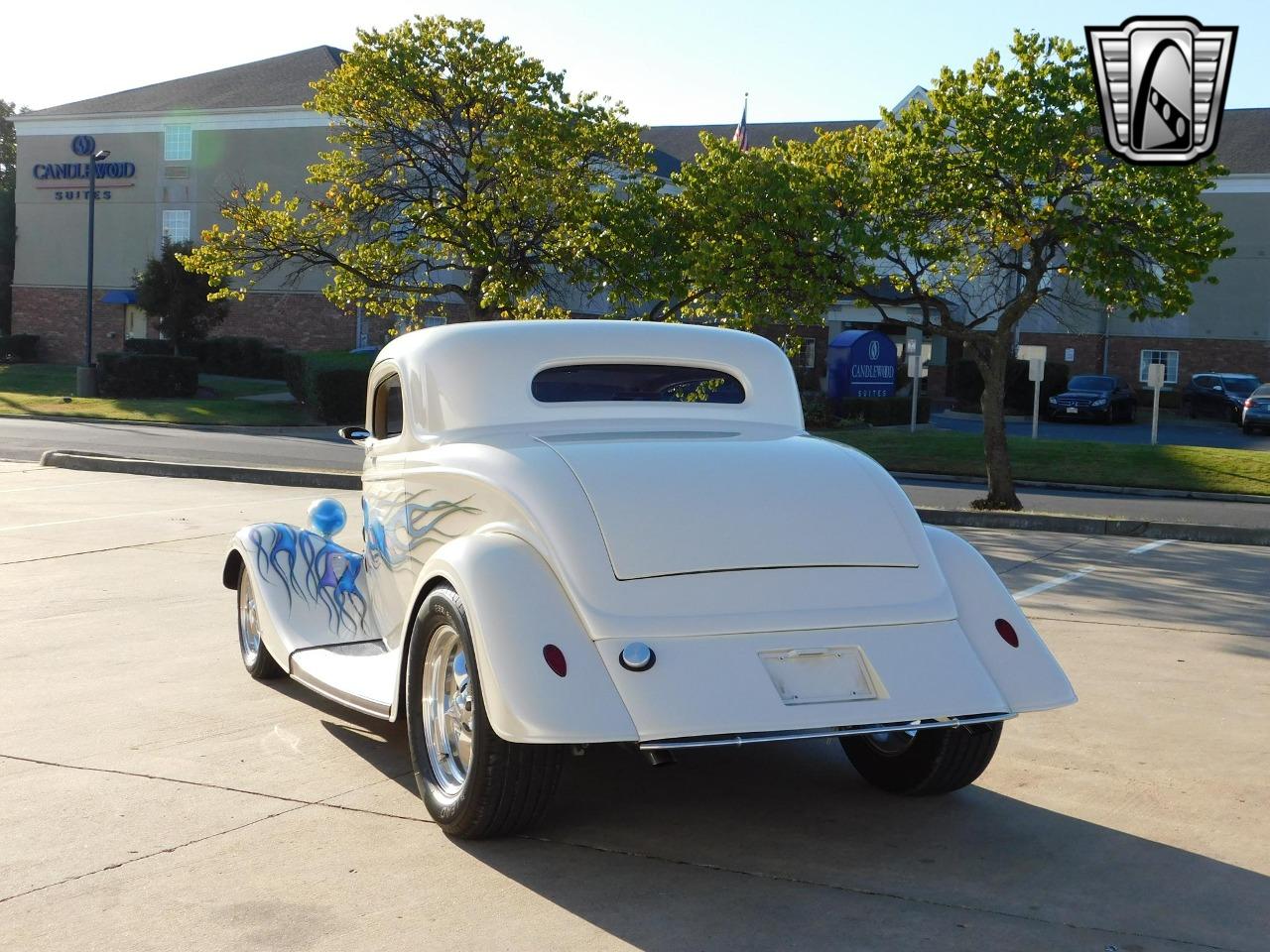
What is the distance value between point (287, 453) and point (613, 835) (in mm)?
20666

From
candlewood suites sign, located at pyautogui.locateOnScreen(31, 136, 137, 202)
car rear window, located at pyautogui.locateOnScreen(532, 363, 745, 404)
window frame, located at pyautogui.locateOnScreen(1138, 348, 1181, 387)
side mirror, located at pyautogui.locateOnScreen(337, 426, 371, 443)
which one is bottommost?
side mirror, located at pyautogui.locateOnScreen(337, 426, 371, 443)

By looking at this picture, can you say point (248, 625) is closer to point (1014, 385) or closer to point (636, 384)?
point (636, 384)

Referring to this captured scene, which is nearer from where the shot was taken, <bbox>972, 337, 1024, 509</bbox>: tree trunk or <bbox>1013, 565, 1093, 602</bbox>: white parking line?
<bbox>1013, 565, 1093, 602</bbox>: white parking line

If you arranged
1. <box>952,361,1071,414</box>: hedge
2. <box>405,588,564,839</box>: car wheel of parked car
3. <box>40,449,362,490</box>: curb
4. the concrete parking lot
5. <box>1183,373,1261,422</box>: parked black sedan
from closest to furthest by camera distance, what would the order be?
the concrete parking lot < <box>405,588,564,839</box>: car wheel of parked car < <box>40,449,362,490</box>: curb < <box>1183,373,1261,422</box>: parked black sedan < <box>952,361,1071,414</box>: hedge

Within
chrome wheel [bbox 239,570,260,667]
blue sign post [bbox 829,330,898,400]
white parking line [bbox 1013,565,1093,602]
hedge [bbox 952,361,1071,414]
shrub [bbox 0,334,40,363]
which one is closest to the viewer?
chrome wheel [bbox 239,570,260,667]

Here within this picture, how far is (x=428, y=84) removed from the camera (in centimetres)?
2328

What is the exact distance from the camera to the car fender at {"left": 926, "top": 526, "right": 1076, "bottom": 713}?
194 inches

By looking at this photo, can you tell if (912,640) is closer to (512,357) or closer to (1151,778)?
(1151,778)

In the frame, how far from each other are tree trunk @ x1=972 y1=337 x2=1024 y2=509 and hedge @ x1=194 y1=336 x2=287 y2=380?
3662cm

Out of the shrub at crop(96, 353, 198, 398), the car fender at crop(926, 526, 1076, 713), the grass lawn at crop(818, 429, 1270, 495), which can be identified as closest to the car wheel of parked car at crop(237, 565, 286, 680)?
the car fender at crop(926, 526, 1076, 713)

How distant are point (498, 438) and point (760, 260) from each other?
1209 cm


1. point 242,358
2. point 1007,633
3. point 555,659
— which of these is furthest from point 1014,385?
point 555,659

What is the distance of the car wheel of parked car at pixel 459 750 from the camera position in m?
4.64

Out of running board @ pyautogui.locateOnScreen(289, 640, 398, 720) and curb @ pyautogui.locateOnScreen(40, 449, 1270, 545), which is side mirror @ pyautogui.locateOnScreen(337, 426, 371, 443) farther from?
curb @ pyautogui.locateOnScreen(40, 449, 1270, 545)
